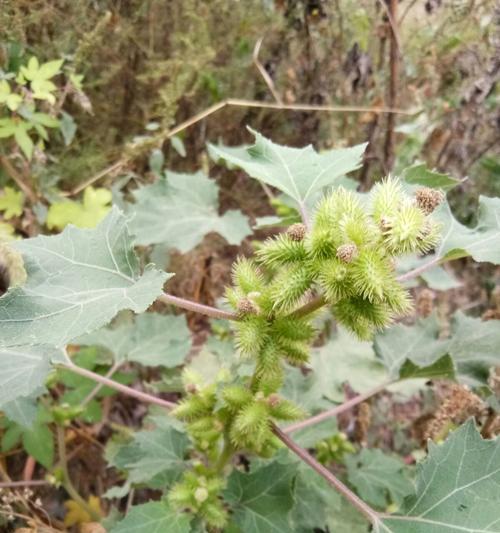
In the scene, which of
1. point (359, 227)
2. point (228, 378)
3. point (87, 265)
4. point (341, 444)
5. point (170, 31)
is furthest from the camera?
point (170, 31)

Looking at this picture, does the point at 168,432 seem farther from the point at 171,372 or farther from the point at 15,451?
the point at 15,451

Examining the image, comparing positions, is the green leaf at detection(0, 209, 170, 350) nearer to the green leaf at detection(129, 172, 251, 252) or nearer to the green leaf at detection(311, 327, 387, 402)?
the green leaf at detection(129, 172, 251, 252)

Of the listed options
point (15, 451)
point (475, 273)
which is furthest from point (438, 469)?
point (475, 273)

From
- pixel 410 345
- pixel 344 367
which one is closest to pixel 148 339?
pixel 344 367

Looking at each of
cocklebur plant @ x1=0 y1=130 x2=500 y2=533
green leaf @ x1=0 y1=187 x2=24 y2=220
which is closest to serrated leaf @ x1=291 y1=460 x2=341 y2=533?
cocklebur plant @ x1=0 y1=130 x2=500 y2=533

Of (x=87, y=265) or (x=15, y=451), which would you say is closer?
(x=87, y=265)

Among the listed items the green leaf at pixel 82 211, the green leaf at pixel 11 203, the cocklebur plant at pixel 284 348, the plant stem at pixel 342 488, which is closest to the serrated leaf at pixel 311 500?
the cocklebur plant at pixel 284 348
